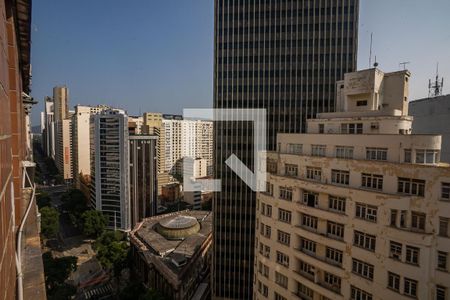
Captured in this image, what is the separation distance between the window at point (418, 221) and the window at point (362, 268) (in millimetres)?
2619

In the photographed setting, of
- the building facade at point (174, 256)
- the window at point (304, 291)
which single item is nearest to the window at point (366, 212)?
the window at point (304, 291)

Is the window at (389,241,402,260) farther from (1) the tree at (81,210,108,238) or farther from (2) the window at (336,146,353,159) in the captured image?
(1) the tree at (81,210,108,238)

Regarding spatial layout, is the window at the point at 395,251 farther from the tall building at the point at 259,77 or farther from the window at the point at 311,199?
the tall building at the point at 259,77

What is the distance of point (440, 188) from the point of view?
1042 centimetres

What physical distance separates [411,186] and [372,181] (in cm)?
149

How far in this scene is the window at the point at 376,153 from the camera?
12.3 m

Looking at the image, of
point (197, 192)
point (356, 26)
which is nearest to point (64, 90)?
point (197, 192)

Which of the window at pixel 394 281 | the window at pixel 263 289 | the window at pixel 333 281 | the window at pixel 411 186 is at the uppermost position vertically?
the window at pixel 411 186

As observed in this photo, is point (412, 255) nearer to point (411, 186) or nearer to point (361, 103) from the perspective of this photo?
point (411, 186)

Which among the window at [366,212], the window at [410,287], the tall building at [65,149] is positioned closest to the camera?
the window at [410,287]

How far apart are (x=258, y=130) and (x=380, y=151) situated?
83.7ft

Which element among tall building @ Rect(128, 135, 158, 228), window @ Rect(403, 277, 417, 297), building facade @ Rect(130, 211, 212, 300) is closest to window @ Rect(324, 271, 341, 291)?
window @ Rect(403, 277, 417, 297)

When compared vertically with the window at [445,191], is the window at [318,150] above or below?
above

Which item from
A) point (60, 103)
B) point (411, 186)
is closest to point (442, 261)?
point (411, 186)
